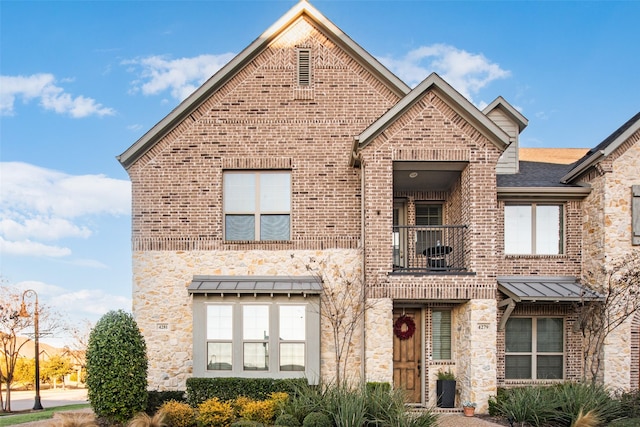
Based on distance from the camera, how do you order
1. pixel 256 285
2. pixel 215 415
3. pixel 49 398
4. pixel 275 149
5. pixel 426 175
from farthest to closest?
pixel 49 398
pixel 275 149
pixel 426 175
pixel 256 285
pixel 215 415

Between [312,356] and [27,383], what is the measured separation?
1925 centimetres

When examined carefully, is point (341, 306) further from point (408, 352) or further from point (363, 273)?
point (408, 352)

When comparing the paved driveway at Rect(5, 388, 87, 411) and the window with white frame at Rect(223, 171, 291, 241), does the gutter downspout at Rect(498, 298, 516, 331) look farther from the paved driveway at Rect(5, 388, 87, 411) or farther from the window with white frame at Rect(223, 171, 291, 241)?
the paved driveway at Rect(5, 388, 87, 411)

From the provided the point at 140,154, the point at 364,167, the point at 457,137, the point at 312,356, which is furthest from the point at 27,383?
the point at 457,137

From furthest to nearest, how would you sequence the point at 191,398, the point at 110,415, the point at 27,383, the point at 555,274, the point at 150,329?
the point at 27,383, the point at 555,274, the point at 150,329, the point at 191,398, the point at 110,415

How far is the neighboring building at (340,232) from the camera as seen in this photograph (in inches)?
493

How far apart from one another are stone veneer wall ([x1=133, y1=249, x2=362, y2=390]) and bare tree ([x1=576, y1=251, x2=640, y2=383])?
6087mm

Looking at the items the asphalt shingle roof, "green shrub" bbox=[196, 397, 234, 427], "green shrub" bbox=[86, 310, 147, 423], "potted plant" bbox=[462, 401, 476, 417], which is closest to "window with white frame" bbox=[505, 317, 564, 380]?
"potted plant" bbox=[462, 401, 476, 417]

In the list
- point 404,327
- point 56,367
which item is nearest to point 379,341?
point 404,327

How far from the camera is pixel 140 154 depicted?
1371 centimetres

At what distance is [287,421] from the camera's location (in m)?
9.91

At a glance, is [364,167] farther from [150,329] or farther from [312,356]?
[150,329]

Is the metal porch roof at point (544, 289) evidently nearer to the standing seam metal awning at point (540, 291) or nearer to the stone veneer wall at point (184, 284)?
the standing seam metal awning at point (540, 291)

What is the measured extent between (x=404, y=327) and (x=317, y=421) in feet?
16.7
